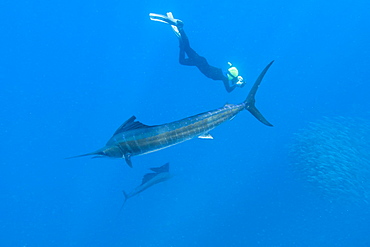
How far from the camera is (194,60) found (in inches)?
375

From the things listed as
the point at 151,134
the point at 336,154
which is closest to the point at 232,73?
the point at 336,154

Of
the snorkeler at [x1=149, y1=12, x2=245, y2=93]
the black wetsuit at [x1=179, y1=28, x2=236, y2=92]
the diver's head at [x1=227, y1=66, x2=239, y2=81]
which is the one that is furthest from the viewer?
the black wetsuit at [x1=179, y1=28, x2=236, y2=92]

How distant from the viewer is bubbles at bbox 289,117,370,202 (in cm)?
1062

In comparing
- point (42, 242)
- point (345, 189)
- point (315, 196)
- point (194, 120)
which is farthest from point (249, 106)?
point (42, 242)

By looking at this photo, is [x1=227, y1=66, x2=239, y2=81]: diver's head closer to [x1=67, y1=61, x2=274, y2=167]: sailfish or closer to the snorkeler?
the snorkeler

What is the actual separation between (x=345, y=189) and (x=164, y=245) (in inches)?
377

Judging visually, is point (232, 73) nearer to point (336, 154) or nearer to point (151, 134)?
point (336, 154)

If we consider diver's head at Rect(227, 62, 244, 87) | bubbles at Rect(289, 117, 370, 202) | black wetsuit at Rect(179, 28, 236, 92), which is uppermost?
black wetsuit at Rect(179, 28, 236, 92)

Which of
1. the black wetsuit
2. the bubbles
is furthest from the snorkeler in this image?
the bubbles

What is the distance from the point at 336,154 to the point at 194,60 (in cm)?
677

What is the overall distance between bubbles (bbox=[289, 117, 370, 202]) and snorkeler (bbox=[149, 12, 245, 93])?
472 centimetres

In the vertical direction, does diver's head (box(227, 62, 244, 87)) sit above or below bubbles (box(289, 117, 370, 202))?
above

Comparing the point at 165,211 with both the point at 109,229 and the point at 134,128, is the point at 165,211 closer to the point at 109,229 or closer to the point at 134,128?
the point at 109,229

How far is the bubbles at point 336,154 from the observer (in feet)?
34.9
